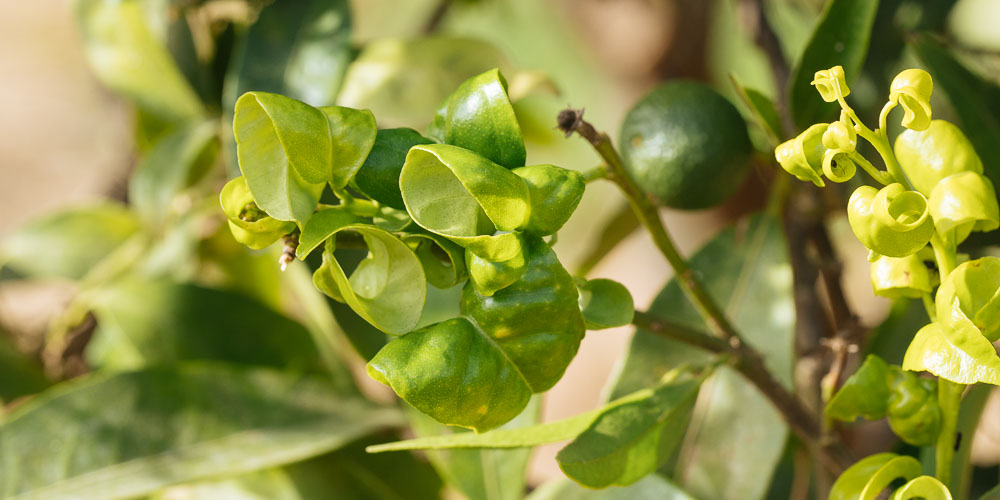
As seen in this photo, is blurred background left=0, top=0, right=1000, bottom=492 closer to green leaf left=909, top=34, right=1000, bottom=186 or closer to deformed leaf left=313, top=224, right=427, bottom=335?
green leaf left=909, top=34, right=1000, bottom=186

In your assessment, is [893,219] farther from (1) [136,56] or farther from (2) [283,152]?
(1) [136,56]

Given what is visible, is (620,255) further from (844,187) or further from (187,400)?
(187,400)

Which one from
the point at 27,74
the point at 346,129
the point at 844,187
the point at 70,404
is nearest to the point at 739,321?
the point at 844,187

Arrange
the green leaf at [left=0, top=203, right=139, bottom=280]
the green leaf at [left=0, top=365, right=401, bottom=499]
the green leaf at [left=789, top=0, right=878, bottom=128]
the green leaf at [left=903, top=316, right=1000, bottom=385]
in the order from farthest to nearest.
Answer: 1. the green leaf at [left=0, top=203, right=139, bottom=280]
2. the green leaf at [left=0, top=365, right=401, bottom=499]
3. the green leaf at [left=789, top=0, right=878, bottom=128]
4. the green leaf at [left=903, top=316, right=1000, bottom=385]

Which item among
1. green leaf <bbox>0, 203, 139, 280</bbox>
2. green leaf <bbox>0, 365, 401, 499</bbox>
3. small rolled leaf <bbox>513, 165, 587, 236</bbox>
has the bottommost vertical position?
green leaf <bbox>0, 365, 401, 499</bbox>

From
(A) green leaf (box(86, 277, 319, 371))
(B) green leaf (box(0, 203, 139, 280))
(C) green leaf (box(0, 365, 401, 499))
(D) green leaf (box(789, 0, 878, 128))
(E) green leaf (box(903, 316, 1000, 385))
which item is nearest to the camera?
(E) green leaf (box(903, 316, 1000, 385))

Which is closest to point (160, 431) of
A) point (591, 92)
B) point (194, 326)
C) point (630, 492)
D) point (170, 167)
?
point (194, 326)

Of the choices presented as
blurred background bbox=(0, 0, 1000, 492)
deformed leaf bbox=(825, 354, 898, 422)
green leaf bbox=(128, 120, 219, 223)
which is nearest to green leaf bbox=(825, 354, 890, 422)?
deformed leaf bbox=(825, 354, 898, 422)
